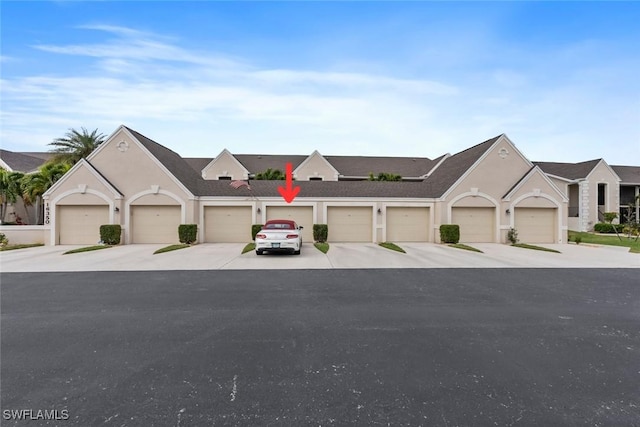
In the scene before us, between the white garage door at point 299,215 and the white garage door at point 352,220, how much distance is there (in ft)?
4.28

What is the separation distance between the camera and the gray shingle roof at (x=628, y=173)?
30966mm

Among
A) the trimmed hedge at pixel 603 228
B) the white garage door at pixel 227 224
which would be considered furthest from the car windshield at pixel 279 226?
the trimmed hedge at pixel 603 228

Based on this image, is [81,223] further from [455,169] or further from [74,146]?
[455,169]

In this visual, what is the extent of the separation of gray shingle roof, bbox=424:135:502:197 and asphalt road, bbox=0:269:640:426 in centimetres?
1266

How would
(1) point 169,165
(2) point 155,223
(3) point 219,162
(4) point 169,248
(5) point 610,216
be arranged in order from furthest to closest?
1. (3) point 219,162
2. (5) point 610,216
3. (1) point 169,165
4. (2) point 155,223
5. (4) point 169,248

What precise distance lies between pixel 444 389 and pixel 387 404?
27.0 inches

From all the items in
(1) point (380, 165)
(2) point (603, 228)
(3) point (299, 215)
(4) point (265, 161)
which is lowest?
(2) point (603, 228)

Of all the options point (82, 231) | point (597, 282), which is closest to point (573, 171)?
point (597, 282)

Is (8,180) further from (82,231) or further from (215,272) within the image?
(215,272)

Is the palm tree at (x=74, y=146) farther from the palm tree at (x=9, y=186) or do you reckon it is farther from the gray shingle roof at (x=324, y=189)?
the gray shingle roof at (x=324, y=189)

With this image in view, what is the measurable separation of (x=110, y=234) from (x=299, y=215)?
10.5m

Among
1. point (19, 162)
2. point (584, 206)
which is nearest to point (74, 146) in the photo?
point (19, 162)

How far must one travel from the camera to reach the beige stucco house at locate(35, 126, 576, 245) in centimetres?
1711

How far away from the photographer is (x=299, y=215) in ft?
62.1
